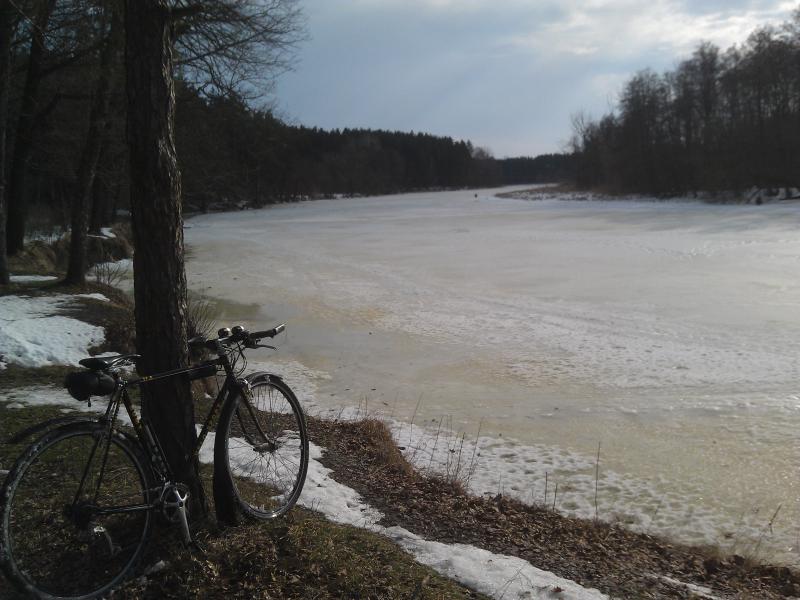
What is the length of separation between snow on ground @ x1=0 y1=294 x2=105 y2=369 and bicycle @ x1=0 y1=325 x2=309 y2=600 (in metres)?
4.81

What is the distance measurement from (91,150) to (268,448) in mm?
10343

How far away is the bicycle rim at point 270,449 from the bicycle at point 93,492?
25cm

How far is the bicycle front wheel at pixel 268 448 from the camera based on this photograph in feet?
11.7


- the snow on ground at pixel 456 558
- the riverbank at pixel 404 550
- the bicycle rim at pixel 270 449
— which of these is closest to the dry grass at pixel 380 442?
the riverbank at pixel 404 550

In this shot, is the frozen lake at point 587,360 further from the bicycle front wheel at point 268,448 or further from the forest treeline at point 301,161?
→ the forest treeline at point 301,161

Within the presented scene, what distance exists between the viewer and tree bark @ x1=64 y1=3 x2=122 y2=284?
36.6ft

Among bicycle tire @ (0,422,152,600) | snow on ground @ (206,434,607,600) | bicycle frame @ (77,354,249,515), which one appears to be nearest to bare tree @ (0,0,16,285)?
snow on ground @ (206,434,607,600)

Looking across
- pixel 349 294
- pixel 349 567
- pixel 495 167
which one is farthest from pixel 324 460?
pixel 495 167

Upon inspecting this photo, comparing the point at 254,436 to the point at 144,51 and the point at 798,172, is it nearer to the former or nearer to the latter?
the point at 144,51

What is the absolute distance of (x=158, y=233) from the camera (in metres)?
3.22

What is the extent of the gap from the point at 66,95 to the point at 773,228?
83.9 feet

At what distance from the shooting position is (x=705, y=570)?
448 centimetres

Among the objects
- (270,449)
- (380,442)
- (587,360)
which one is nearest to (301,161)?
(587,360)

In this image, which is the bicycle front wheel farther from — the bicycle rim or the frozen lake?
the frozen lake
